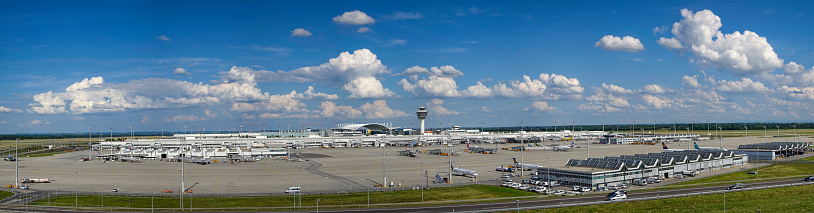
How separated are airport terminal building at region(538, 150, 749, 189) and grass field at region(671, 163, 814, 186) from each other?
6563 millimetres

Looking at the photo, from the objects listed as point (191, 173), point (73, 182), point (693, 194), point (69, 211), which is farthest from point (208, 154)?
point (693, 194)

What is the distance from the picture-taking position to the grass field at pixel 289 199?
72688 mm

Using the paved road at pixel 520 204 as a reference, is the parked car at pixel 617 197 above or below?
above

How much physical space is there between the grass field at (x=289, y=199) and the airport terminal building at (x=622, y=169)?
1341 cm

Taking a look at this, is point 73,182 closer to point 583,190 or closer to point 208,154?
point 208,154

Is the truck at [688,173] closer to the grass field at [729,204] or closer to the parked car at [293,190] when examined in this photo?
the grass field at [729,204]

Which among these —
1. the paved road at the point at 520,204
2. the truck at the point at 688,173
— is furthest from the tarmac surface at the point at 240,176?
the truck at the point at 688,173

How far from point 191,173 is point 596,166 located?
8877cm

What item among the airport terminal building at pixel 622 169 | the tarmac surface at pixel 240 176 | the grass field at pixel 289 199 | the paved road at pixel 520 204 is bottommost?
the tarmac surface at pixel 240 176

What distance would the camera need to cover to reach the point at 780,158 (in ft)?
456

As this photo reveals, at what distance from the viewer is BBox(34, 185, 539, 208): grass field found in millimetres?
72688

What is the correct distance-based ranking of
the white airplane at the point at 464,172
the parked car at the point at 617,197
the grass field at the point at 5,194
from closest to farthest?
1. the parked car at the point at 617,197
2. the grass field at the point at 5,194
3. the white airplane at the point at 464,172

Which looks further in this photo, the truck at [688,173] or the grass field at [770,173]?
the truck at [688,173]

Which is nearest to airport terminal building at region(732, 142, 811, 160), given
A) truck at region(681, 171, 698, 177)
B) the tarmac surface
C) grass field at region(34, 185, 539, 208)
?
truck at region(681, 171, 698, 177)
